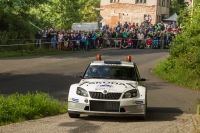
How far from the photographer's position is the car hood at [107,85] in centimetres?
1189

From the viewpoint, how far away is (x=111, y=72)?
43.9ft

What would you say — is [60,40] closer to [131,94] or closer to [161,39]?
[161,39]

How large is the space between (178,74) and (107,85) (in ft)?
39.5

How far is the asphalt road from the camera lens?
1112cm

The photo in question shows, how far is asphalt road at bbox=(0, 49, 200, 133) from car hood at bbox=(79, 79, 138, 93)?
0.80 metres

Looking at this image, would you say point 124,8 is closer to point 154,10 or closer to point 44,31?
point 154,10

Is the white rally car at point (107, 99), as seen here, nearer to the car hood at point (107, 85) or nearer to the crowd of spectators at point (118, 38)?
the car hood at point (107, 85)

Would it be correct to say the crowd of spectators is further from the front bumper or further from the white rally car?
the front bumper

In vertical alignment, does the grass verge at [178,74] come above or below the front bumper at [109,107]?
below

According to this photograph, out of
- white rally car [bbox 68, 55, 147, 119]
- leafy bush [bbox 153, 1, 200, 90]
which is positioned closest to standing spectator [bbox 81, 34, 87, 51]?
leafy bush [bbox 153, 1, 200, 90]

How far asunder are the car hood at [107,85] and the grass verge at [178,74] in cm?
952

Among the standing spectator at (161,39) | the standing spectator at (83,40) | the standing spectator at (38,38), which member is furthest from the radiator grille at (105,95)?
the standing spectator at (161,39)

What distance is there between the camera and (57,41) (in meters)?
39.2

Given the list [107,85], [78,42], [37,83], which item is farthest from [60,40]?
[107,85]
